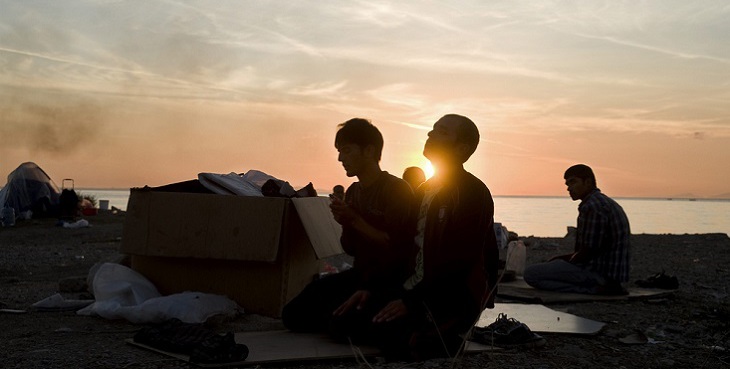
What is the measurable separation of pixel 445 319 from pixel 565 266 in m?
3.35

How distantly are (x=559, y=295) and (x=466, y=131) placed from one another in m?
3.29

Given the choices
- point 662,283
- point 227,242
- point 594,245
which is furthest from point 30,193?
point 662,283

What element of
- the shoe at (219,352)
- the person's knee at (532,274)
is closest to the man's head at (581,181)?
the person's knee at (532,274)

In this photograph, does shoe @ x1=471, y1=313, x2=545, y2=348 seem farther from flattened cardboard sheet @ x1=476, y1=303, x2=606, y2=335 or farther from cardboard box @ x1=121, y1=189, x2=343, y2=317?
cardboard box @ x1=121, y1=189, x2=343, y2=317

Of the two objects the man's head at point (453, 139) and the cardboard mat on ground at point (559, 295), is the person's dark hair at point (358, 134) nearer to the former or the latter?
the man's head at point (453, 139)

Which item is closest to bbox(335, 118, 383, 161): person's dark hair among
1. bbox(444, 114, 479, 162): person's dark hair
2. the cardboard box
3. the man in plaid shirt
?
bbox(444, 114, 479, 162): person's dark hair

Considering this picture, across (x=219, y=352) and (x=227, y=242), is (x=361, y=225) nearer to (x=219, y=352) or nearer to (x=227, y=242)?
(x=219, y=352)

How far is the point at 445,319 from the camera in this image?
3664mm

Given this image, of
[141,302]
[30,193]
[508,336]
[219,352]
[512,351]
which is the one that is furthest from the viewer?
[30,193]

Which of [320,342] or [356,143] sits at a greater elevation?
[356,143]

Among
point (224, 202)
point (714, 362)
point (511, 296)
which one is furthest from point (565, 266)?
point (224, 202)

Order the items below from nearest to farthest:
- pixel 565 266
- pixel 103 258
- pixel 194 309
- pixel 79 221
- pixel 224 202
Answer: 1. pixel 194 309
2. pixel 224 202
3. pixel 565 266
4. pixel 103 258
5. pixel 79 221

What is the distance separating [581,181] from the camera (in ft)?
21.0

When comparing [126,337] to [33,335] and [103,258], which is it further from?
[103,258]
